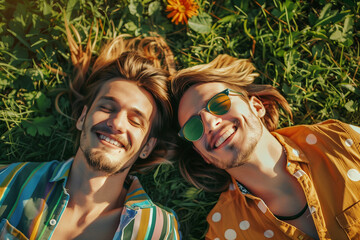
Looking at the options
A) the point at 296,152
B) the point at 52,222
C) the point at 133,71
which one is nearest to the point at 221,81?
the point at 133,71

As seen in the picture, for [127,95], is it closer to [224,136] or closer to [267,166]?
[224,136]

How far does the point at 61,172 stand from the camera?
2.84 m

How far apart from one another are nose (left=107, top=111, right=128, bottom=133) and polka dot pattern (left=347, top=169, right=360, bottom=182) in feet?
6.97

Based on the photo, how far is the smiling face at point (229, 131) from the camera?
2601 millimetres

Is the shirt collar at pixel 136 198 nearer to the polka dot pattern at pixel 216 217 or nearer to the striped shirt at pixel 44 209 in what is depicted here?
the striped shirt at pixel 44 209

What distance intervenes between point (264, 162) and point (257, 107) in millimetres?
564

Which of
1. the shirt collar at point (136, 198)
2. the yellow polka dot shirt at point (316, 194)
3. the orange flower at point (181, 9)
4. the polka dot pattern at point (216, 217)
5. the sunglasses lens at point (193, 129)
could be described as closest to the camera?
the yellow polka dot shirt at point (316, 194)

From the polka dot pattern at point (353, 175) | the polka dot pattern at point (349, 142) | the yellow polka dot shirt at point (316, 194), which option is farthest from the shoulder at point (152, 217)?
the polka dot pattern at point (349, 142)

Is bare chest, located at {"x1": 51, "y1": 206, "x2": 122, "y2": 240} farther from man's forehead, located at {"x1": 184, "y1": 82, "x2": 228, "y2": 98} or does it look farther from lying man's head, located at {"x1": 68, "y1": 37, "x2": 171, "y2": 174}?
man's forehead, located at {"x1": 184, "y1": 82, "x2": 228, "y2": 98}

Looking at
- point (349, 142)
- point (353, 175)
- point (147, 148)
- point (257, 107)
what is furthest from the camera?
point (147, 148)

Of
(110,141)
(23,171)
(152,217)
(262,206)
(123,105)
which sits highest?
(123,105)

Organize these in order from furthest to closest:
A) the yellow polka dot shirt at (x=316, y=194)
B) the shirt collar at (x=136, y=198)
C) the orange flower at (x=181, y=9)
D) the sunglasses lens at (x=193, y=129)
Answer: the orange flower at (x=181, y=9)
the shirt collar at (x=136, y=198)
the sunglasses lens at (x=193, y=129)
the yellow polka dot shirt at (x=316, y=194)

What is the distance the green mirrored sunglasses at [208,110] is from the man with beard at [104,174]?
43cm

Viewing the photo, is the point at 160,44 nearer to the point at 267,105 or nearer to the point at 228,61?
the point at 228,61
